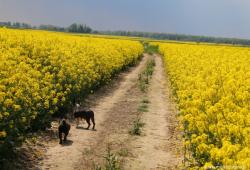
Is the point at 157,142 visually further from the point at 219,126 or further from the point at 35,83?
the point at 219,126

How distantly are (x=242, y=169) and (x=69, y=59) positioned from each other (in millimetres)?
14809

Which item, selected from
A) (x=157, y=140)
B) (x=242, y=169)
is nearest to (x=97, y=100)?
(x=157, y=140)

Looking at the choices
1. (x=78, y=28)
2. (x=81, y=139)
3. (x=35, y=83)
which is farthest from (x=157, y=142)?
(x=78, y=28)

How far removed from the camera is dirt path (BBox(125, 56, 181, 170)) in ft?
39.5

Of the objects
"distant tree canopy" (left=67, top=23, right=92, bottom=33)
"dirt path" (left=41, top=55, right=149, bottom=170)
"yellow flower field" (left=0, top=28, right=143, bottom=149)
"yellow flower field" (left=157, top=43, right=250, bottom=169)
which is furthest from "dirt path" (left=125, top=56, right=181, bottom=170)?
"distant tree canopy" (left=67, top=23, right=92, bottom=33)

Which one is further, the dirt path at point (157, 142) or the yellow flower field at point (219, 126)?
the dirt path at point (157, 142)

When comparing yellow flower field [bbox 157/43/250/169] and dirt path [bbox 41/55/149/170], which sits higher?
yellow flower field [bbox 157/43/250/169]

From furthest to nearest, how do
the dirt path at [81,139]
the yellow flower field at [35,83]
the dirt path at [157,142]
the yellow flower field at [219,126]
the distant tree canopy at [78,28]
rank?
the distant tree canopy at [78,28], the dirt path at [157,142], the dirt path at [81,139], the yellow flower field at [35,83], the yellow flower field at [219,126]

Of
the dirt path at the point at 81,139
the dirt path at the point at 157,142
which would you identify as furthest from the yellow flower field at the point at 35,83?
the dirt path at the point at 157,142

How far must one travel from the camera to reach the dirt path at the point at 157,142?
12.0 m

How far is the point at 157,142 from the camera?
14188 mm

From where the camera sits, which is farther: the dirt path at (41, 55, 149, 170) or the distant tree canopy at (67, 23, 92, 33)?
the distant tree canopy at (67, 23, 92, 33)

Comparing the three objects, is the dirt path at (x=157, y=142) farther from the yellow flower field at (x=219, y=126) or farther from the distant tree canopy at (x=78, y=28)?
the distant tree canopy at (x=78, y=28)

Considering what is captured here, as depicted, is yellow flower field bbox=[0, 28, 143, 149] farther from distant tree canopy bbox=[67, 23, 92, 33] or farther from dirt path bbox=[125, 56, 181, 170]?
distant tree canopy bbox=[67, 23, 92, 33]
